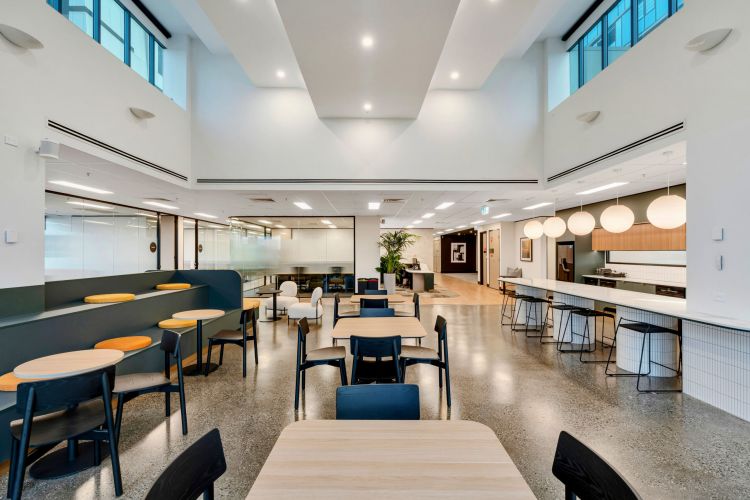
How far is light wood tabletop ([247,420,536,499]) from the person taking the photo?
1112 mm

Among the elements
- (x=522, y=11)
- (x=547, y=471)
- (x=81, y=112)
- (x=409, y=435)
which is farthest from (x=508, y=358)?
(x=81, y=112)

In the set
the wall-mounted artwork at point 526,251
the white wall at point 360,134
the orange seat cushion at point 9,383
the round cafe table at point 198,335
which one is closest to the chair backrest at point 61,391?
the orange seat cushion at point 9,383

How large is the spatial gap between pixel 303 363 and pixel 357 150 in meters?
4.57

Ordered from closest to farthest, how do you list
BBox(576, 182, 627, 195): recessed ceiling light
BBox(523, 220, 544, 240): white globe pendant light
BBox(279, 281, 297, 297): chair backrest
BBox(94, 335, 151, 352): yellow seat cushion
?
BBox(94, 335, 151, 352): yellow seat cushion
BBox(576, 182, 627, 195): recessed ceiling light
BBox(523, 220, 544, 240): white globe pendant light
BBox(279, 281, 297, 297): chair backrest

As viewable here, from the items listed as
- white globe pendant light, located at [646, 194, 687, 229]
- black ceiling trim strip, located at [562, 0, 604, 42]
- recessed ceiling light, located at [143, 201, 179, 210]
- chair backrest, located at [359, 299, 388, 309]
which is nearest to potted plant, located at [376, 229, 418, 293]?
chair backrest, located at [359, 299, 388, 309]

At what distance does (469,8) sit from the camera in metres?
4.61

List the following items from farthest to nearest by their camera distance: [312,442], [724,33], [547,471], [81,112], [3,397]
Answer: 1. [81,112]
2. [724,33]
3. [3,397]
4. [547,471]
5. [312,442]

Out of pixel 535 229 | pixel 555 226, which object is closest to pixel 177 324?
pixel 555 226

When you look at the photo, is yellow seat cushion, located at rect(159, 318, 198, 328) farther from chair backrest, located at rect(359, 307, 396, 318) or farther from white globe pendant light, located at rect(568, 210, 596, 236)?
white globe pendant light, located at rect(568, 210, 596, 236)

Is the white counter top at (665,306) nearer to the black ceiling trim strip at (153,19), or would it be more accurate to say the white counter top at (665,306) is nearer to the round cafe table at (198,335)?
the round cafe table at (198,335)

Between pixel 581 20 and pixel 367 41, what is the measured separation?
445 cm

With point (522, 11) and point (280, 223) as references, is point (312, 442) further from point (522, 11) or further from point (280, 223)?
point (280, 223)

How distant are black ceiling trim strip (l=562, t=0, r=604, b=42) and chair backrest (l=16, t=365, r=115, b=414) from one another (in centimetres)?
808

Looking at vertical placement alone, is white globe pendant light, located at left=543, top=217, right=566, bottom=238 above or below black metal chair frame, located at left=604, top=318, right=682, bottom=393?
above
